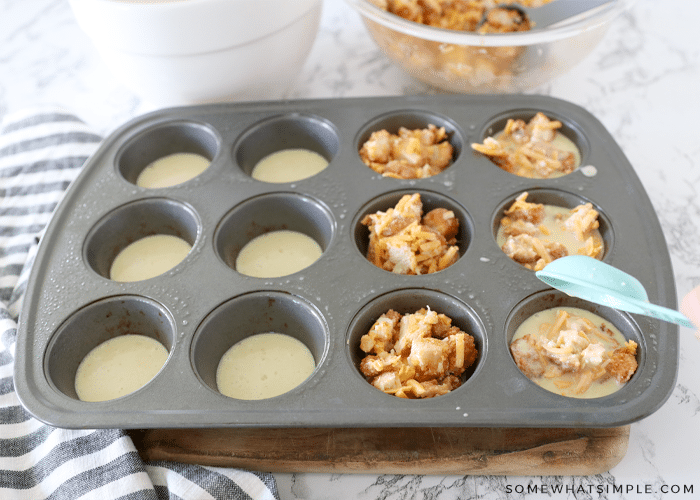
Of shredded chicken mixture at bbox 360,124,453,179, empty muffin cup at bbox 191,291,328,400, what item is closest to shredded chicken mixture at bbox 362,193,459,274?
shredded chicken mixture at bbox 360,124,453,179

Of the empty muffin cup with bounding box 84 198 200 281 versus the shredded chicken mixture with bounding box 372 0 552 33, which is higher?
the shredded chicken mixture with bounding box 372 0 552 33

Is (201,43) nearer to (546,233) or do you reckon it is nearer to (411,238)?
(411,238)

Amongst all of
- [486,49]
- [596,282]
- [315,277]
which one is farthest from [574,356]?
[486,49]

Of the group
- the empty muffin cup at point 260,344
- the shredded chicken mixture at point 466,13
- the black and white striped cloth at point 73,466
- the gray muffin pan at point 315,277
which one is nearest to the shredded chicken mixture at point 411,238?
the gray muffin pan at point 315,277

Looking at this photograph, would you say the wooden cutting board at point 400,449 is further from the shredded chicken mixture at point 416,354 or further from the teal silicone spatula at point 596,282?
the teal silicone spatula at point 596,282

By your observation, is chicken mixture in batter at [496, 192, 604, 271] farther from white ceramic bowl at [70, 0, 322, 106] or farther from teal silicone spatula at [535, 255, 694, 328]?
white ceramic bowl at [70, 0, 322, 106]

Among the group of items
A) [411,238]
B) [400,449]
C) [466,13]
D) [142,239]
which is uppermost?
[466,13]
